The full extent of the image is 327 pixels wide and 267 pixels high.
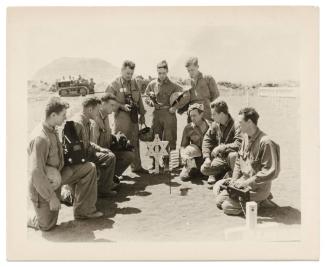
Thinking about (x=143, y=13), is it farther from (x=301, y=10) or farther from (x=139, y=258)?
(x=139, y=258)

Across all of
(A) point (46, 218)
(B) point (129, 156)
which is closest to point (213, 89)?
(B) point (129, 156)

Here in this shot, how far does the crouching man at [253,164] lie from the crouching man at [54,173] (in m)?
1.53

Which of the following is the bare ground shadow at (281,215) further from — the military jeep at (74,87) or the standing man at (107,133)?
the military jeep at (74,87)

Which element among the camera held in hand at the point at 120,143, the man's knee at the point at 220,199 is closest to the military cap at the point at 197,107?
the camera held in hand at the point at 120,143

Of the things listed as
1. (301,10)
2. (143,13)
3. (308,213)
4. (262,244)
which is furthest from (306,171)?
(143,13)

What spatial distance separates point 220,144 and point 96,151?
147cm

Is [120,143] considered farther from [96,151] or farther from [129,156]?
[96,151]

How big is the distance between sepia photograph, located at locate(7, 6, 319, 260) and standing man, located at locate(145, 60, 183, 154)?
24 millimetres

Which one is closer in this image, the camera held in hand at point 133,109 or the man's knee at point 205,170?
the man's knee at point 205,170

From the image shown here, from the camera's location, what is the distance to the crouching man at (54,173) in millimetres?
6508

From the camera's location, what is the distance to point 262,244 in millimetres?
6855

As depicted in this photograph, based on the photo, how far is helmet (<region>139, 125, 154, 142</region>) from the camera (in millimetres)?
7258

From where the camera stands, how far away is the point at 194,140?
23.7ft

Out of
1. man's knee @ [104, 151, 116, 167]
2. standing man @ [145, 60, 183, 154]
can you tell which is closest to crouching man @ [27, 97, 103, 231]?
man's knee @ [104, 151, 116, 167]
